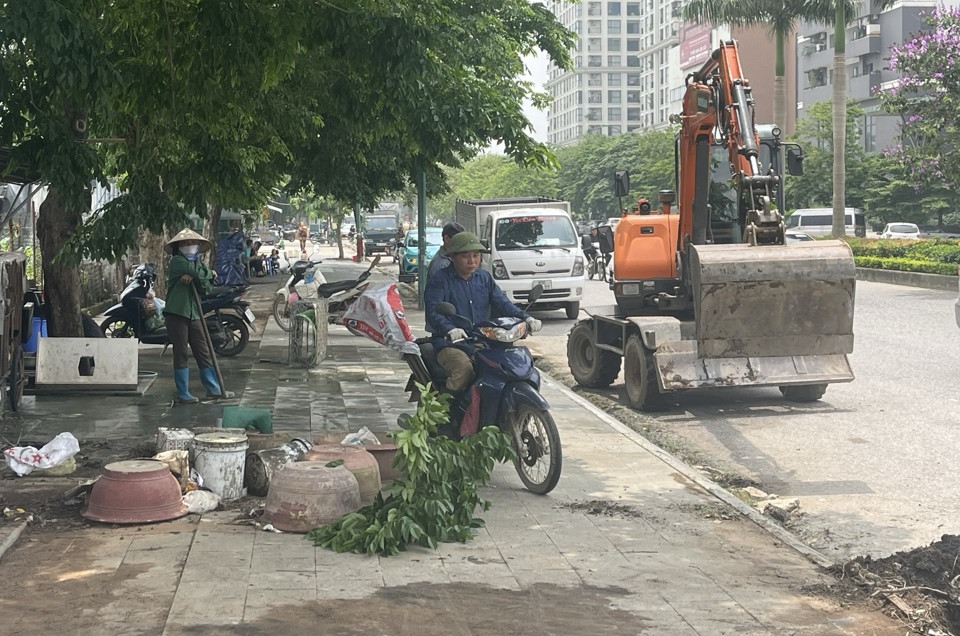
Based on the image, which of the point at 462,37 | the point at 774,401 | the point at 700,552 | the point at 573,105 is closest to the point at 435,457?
the point at 700,552

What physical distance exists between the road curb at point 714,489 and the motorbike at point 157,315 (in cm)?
584

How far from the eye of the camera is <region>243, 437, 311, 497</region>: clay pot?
7898 millimetres

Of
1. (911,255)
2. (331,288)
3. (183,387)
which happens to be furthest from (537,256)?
(911,255)

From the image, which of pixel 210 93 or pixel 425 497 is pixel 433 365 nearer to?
pixel 425 497

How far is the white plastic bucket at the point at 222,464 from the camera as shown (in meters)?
7.75

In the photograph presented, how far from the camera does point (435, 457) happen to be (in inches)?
275

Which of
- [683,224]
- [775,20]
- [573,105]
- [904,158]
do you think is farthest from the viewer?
[573,105]

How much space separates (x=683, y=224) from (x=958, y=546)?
27.2 feet

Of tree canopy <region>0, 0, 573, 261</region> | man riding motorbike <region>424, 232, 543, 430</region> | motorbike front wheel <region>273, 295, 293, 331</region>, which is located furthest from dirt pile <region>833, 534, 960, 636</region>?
motorbike front wheel <region>273, 295, 293, 331</region>

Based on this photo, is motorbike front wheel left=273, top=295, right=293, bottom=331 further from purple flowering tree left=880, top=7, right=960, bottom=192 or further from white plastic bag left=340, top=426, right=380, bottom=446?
purple flowering tree left=880, top=7, right=960, bottom=192

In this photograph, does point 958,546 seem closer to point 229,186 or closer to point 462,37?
point 229,186

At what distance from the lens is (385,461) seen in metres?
8.23

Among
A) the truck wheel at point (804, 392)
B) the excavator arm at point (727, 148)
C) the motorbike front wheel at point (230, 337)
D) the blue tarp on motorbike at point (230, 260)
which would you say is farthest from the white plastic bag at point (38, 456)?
the blue tarp on motorbike at point (230, 260)

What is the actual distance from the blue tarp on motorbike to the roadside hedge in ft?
58.4
